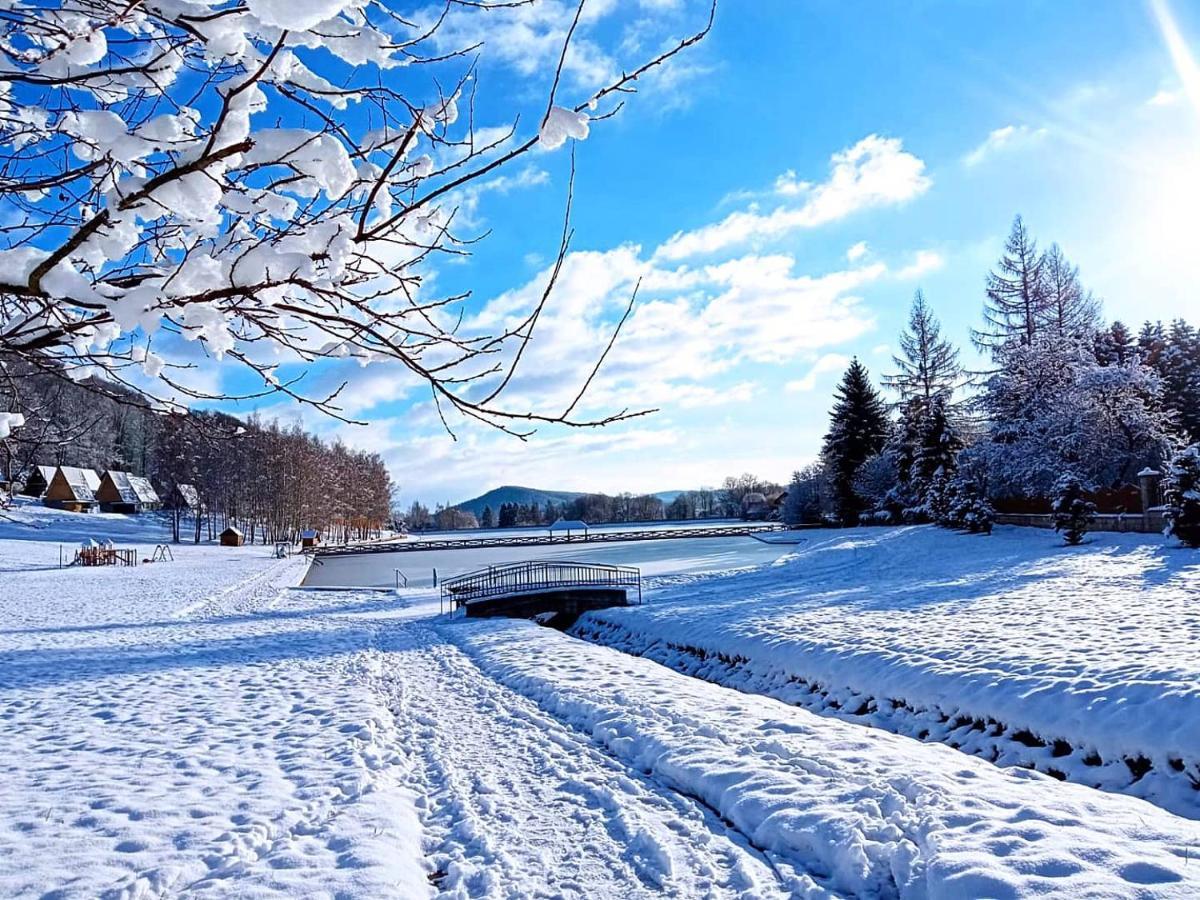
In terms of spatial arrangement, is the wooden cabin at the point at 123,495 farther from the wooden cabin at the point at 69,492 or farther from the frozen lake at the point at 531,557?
the frozen lake at the point at 531,557

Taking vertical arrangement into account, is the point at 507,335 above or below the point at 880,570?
above

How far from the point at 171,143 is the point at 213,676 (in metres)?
11.9

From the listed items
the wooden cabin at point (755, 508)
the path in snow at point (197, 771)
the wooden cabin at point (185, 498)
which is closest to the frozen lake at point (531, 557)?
the wooden cabin at point (185, 498)

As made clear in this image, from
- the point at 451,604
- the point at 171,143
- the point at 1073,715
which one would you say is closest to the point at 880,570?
the point at 451,604

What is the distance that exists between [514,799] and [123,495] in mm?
77993

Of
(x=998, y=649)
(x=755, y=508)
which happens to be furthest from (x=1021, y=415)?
(x=755, y=508)

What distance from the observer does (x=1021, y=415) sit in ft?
101

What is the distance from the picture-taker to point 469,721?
870 centimetres

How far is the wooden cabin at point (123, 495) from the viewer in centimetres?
6875

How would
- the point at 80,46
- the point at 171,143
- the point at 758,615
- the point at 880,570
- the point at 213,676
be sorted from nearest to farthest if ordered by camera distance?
1. the point at 171,143
2. the point at 80,46
3. the point at 213,676
4. the point at 758,615
5. the point at 880,570

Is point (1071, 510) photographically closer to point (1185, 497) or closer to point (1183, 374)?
point (1185, 497)

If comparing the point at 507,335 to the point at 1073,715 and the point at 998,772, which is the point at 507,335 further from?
the point at 1073,715

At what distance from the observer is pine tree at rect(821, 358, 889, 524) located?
47000 mm

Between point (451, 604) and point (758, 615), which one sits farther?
point (451, 604)
